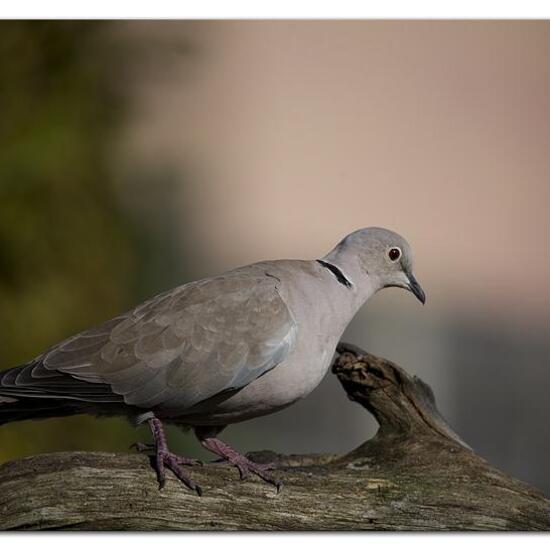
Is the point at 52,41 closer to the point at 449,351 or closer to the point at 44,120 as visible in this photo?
the point at 44,120

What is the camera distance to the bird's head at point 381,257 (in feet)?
10.2

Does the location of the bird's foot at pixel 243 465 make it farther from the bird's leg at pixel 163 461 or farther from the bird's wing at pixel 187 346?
the bird's wing at pixel 187 346

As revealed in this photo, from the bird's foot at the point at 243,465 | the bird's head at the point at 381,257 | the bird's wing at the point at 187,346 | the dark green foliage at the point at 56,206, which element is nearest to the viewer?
the bird's wing at the point at 187,346

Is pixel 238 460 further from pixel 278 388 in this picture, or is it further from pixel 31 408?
pixel 31 408

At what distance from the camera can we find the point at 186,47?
446cm

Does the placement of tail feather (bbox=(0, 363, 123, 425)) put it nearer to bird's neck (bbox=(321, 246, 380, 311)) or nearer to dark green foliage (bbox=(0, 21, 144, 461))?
bird's neck (bbox=(321, 246, 380, 311))

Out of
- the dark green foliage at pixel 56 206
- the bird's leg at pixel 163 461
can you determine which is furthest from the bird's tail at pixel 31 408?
the dark green foliage at pixel 56 206

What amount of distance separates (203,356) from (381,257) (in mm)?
657

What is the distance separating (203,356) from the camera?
2873 mm

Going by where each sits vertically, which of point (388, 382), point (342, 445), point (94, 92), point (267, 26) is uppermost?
point (267, 26)

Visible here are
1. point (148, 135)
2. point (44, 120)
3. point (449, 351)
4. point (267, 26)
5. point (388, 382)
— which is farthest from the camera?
point (449, 351)

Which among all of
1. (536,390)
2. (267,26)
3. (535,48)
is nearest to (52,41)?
(267,26)

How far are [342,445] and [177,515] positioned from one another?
244cm

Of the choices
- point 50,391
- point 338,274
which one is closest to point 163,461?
point 50,391
